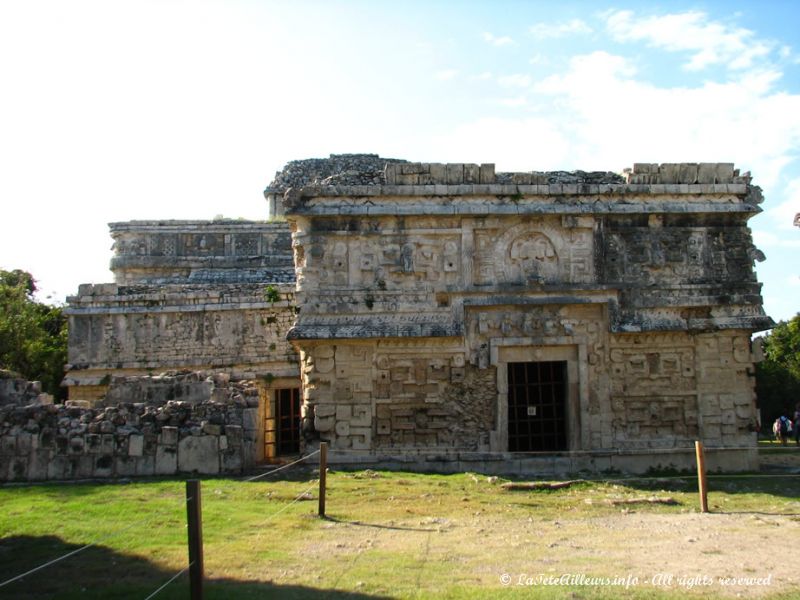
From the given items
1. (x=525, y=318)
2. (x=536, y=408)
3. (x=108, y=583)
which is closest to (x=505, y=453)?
(x=536, y=408)

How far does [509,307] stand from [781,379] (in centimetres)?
2141

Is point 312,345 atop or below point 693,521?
atop

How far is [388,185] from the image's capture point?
13.5 meters

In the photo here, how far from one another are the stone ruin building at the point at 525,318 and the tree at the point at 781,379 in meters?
17.4

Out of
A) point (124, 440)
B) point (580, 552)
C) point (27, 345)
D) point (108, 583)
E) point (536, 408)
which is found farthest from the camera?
point (27, 345)

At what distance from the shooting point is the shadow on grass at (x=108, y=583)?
221 inches

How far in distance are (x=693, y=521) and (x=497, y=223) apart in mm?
6403

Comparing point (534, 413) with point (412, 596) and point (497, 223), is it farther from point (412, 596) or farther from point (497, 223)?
point (412, 596)

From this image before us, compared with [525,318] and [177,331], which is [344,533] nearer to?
[525,318]

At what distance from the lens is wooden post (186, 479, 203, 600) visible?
201 inches

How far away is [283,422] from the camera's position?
1783 cm

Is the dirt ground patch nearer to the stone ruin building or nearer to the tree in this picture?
the stone ruin building

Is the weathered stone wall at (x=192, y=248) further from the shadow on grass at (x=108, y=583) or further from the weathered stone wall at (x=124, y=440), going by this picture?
the shadow on grass at (x=108, y=583)

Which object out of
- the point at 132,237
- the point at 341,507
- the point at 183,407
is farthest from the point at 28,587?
the point at 132,237
